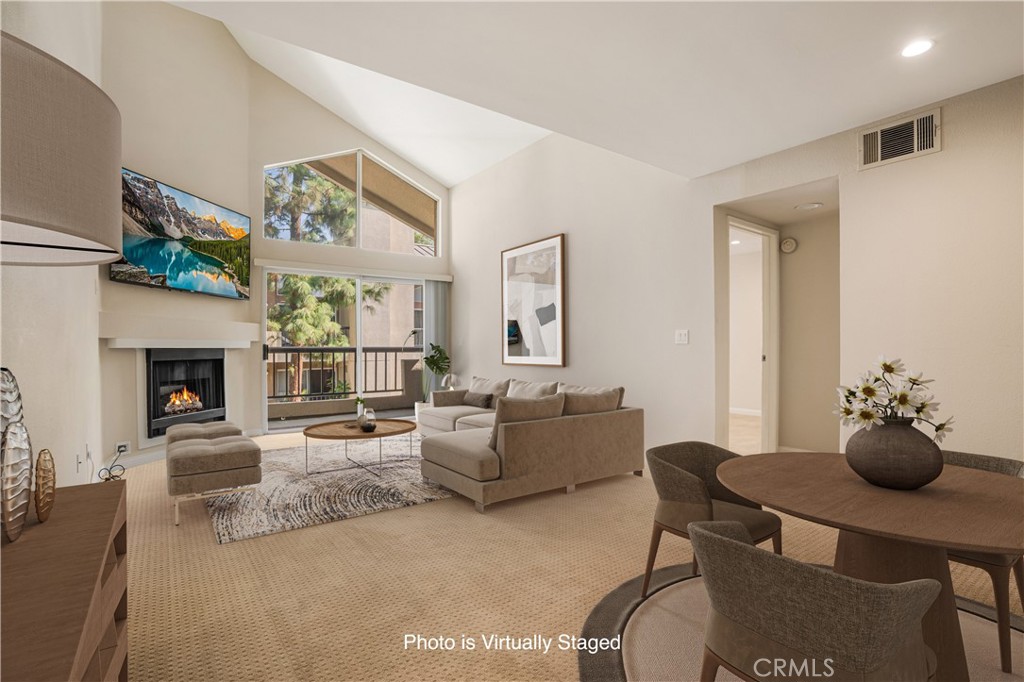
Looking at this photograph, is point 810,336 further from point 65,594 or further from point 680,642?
point 65,594

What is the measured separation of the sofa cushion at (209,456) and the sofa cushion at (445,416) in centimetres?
214

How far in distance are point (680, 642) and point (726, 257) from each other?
11.0 feet

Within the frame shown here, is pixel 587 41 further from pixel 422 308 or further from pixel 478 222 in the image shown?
pixel 422 308

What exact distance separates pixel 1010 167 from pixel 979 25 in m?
0.94

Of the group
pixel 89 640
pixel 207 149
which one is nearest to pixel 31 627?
pixel 89 640

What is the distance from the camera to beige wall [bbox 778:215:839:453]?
4711 millimetres

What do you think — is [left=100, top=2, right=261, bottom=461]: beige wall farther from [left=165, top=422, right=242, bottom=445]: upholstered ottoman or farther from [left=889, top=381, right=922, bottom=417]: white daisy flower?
[left=889, top=381, right=922, bottom=417]: white daisy flower

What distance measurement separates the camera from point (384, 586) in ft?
7.93

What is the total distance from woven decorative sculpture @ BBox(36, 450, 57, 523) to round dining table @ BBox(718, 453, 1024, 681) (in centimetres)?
186

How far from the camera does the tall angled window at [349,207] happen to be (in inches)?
269

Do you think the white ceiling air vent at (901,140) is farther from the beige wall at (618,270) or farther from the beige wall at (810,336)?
the beige wall at (810,336)

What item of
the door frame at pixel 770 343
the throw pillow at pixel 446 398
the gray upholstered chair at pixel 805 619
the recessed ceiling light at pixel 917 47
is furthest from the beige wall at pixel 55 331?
the door frame at pixel 770 343

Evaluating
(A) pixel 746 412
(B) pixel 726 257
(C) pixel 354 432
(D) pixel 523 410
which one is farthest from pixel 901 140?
(A) pixel 746 412

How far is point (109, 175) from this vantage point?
0.88m
